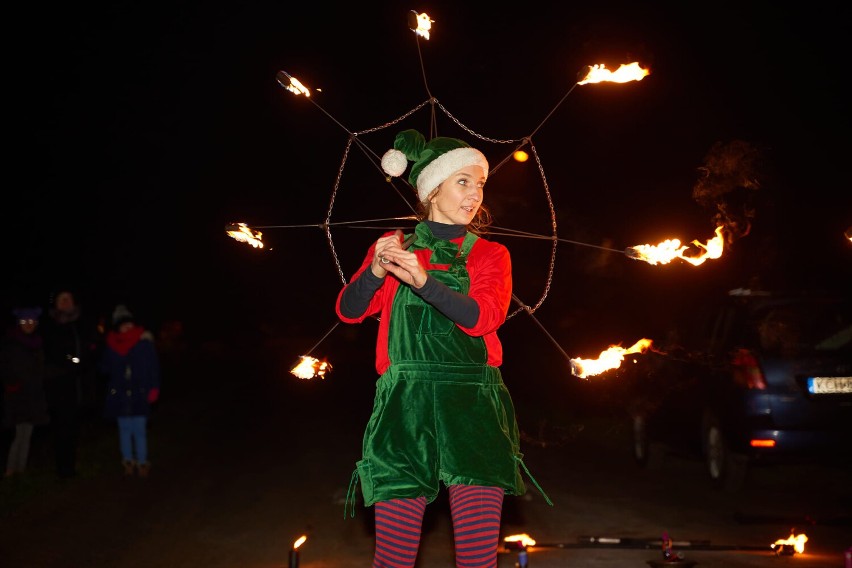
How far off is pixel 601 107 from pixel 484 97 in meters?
1.77

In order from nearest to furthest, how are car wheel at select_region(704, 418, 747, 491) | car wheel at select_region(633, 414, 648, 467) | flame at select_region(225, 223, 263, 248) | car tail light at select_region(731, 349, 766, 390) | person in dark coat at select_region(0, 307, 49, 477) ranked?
flame at select_region(225, 223, 263, 248) → car tail light at select_region(731, 349, 766, 390) → car wheel at select_region(704, 418, 747, 491) → person in dark coat at select_region(0, 307, 49, 477) → car wheel at select_region(633, 414, 648, 467)

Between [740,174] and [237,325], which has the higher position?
[237,325]

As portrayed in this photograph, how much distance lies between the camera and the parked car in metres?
8.31

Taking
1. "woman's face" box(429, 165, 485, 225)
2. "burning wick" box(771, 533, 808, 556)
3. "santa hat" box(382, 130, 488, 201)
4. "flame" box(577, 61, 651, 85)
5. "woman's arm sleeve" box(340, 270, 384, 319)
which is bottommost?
"burning wick" box(771, 533, 808, 556)

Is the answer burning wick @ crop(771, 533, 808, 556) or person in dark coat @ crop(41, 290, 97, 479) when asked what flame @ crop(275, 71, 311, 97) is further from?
person in dark coat @ crop(41, 290, 97, 479)

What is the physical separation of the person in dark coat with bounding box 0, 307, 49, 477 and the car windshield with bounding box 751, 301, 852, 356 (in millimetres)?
7479

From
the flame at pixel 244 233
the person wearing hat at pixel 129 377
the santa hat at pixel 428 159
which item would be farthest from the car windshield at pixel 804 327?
the person wearing hat at pixel 129 377

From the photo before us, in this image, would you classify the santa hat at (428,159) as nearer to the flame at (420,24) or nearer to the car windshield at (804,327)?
the flame at (420,24)

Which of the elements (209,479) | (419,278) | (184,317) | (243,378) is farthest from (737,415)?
(184,317)

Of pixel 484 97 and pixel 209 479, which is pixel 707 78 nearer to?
pixel 484 97

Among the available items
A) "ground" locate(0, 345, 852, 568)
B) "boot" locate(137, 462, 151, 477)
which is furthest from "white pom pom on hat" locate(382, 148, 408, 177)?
"boot" locate(137, 462, 151, 477)

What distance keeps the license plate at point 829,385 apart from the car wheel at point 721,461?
101 centimetres

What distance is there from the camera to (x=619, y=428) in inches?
561

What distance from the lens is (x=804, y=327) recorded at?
27.8ft
